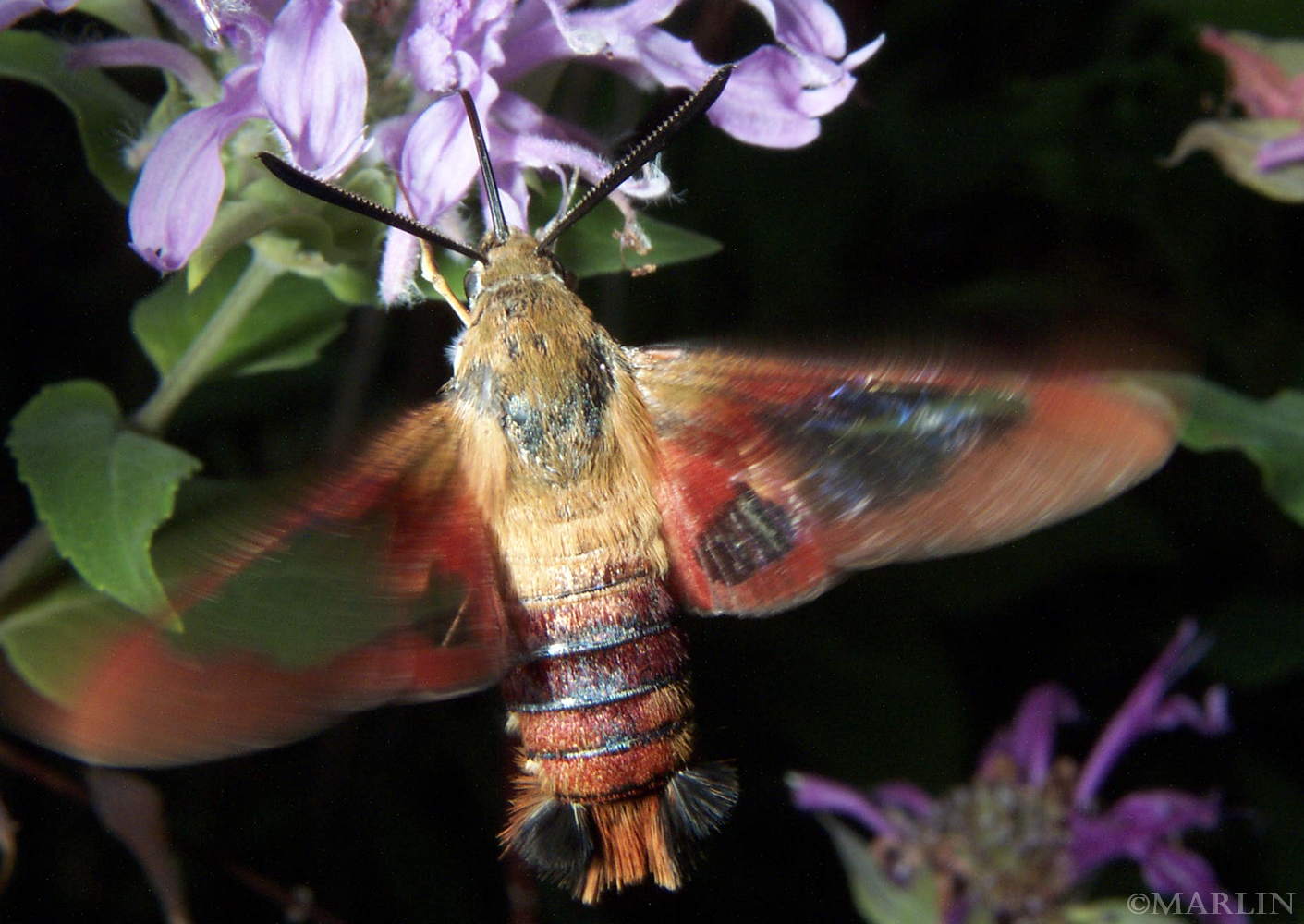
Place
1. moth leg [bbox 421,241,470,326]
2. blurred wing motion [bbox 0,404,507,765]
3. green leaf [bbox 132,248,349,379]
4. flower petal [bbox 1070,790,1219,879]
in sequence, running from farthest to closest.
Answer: flower petal [bbox 1070,790,1219,879] < green leaf [bbox 132,248,349,379] < moth leg [bbox 421,241,470,326] < blurred wing motion [bbox 0,404,507,765]

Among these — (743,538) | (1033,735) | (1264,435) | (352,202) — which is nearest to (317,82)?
(352,202)

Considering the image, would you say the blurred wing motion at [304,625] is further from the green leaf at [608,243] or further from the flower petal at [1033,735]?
the flower petal at [1033,735]

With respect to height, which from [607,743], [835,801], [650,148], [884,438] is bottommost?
[835,801]

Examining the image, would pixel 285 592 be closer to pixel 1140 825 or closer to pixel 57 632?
pixel 57 632

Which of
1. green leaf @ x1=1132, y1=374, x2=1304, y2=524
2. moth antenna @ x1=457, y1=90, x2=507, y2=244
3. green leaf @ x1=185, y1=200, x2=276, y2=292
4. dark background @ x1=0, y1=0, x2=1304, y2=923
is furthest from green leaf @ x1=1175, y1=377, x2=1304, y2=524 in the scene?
green leaf @ x1=185, y1=200, x2=276, y2=292

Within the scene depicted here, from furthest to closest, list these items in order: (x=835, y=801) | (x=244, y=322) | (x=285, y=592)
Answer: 1. (x=835, y=801)
2. (x=244, y=322)
3. (x=285, y=592)

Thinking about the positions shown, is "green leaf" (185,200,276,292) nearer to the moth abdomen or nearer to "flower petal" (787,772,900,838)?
the moth abdomen

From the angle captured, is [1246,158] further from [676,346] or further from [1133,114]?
[676,346]
